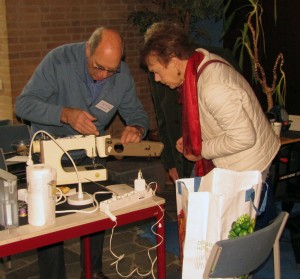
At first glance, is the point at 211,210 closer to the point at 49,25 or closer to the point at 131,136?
the point at 131,136

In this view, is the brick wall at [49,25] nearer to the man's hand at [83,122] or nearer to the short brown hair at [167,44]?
the man's hand at [83,122]

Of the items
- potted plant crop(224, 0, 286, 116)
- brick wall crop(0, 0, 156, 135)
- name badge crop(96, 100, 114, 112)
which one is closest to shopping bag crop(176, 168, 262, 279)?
name badge crop(96, 100, 114, 112)

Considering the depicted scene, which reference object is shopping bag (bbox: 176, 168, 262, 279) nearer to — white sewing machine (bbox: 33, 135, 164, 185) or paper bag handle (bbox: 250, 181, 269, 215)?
paper bag handle (bbox: 250, 181, 269, 215)

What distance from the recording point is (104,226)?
2.02 metres

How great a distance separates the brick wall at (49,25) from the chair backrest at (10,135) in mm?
1281

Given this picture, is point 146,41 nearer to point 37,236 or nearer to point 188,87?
point 188,87

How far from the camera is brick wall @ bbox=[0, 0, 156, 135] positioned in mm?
4594

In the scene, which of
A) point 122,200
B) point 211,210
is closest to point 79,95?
point 122,200

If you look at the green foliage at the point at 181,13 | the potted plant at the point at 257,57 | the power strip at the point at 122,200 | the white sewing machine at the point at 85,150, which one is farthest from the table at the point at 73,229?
the green foliage at the point at 181,13

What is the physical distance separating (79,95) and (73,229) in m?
0.91

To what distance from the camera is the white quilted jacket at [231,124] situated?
2.14m

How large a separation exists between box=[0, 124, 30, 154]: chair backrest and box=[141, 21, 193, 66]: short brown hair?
149 cm

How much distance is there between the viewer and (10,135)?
11.2ft

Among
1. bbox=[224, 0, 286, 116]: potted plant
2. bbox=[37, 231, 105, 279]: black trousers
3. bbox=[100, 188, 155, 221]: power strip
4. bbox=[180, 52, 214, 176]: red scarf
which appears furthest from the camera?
bbox=[224, 0, 286, 116]: potted plant
